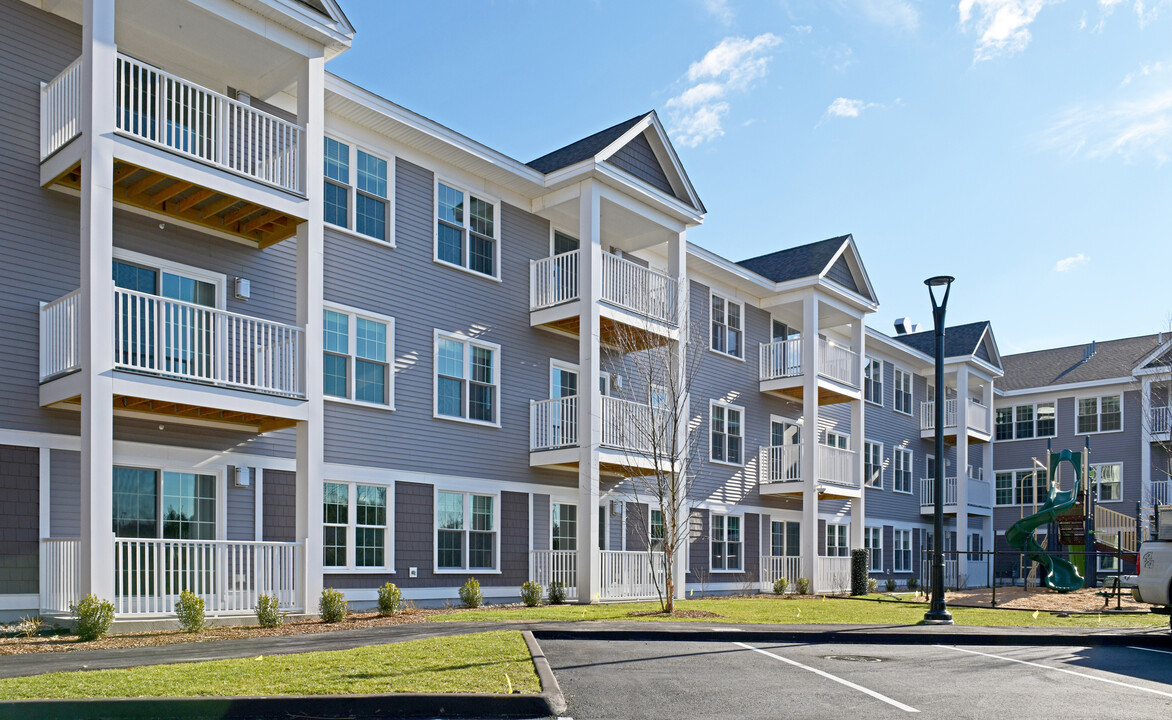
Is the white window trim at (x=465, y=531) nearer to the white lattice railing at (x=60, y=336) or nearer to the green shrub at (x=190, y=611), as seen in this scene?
the green shrub at (x=190, y=611)

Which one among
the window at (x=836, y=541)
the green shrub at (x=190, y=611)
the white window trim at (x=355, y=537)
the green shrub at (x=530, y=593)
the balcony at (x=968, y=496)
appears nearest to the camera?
the green shrub at (x=190, y=611)

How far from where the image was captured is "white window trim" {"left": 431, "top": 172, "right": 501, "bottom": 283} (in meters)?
22.6

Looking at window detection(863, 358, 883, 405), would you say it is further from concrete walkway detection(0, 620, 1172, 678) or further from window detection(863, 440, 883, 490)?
concrete walkway detection(0, 620, 1172, 678)

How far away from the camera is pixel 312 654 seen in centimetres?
1135

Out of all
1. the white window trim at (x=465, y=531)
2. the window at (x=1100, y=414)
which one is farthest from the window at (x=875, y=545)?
the white window trim at (x=465, y=531)

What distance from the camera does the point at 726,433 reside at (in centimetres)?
3152

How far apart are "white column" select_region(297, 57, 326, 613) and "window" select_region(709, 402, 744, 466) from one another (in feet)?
50.7

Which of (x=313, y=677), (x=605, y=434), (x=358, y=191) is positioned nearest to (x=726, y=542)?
(x=605, y=434)

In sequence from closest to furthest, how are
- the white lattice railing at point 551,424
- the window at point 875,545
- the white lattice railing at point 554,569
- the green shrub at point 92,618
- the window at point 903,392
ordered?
1. the green shrub at point 92,618
2. the white lattice railing at point 554,569
3. the white lattice railing at point 551,424
4. the window at point 875,545
5. the window at point 903,392

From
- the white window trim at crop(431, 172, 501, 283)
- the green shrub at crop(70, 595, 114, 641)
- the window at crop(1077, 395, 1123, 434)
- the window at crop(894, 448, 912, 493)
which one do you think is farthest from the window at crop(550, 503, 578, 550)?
the window at crop(1077, 395, 1123, 434)

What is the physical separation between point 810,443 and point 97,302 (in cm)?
2277

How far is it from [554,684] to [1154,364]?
1640 inches

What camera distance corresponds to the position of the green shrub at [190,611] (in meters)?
14.7

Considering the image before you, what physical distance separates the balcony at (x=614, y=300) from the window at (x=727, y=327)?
5766mm
